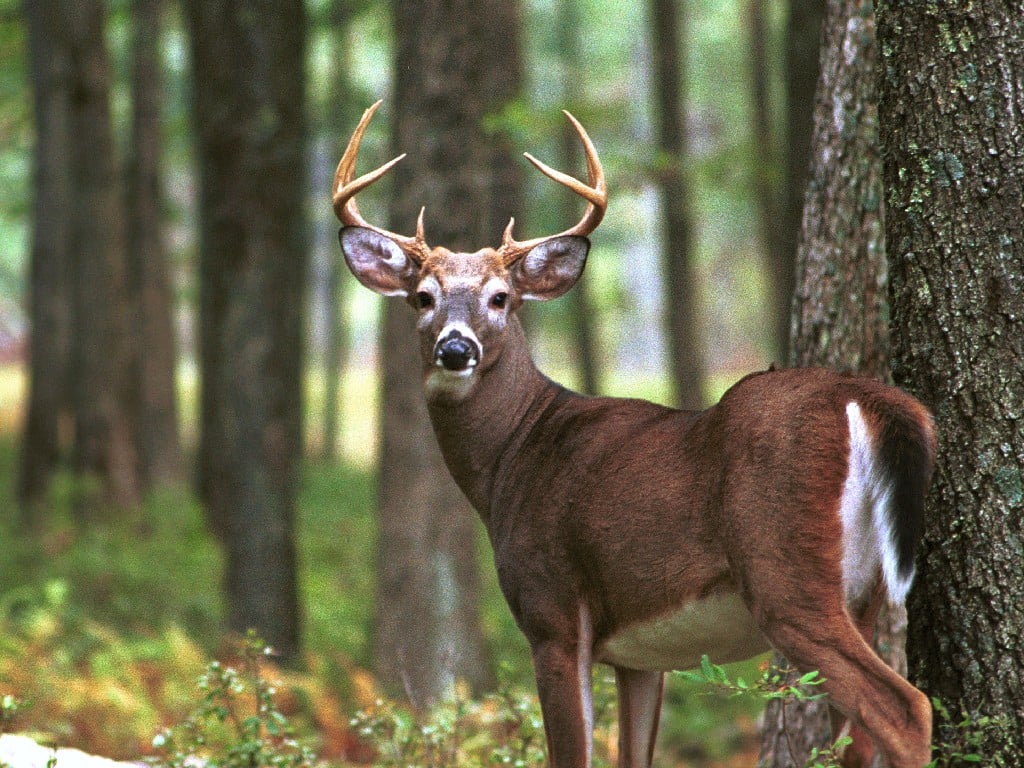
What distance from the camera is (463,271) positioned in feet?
16.9

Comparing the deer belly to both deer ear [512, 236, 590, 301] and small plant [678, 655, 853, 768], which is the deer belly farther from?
deer ear [512, 236, 590, 301]

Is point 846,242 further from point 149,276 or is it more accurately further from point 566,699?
point 149,276

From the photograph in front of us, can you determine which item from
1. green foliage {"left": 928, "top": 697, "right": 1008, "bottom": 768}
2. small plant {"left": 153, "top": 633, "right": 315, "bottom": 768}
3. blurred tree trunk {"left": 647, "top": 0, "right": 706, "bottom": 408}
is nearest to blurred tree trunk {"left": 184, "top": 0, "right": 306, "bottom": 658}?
small plant {"left": 153, "top": 633, "right": 315, "bottom": 768}

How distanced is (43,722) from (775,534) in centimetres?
533

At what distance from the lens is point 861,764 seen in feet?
14.5

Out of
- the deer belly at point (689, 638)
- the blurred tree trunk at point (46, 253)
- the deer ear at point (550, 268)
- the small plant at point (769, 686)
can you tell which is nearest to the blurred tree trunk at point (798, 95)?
the deer ear at point (550, 268)

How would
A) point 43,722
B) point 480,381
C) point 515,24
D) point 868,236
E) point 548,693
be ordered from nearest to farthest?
point 548,693, point 480,381, point 868,236, point 43,722, point 515,24

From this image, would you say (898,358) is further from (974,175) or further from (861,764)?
(861,764)

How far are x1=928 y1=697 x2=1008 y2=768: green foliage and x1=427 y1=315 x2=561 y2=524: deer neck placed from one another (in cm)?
173

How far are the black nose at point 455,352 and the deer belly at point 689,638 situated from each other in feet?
3.48

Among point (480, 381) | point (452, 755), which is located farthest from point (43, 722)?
point (480, 381)

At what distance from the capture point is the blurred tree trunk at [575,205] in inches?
846

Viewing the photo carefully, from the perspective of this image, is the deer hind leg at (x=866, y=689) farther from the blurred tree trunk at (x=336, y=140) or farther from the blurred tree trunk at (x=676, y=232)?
the blurred tree trunk at (x=676, y=232)

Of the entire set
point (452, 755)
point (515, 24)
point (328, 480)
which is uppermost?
point (515, 24)
